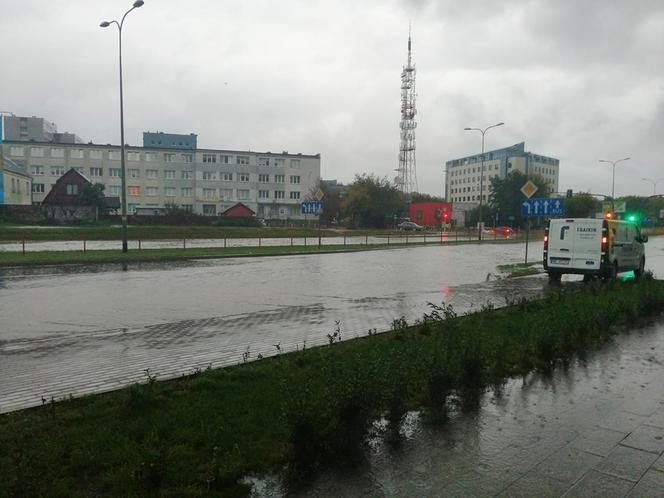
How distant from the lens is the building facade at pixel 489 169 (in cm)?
15100

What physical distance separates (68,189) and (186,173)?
28865mm

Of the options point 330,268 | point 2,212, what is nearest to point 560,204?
point 330,268

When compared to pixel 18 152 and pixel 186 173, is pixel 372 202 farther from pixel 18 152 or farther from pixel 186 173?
pixel 18 152

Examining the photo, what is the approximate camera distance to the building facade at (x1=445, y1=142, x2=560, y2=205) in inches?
5945

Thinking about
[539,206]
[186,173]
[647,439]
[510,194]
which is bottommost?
[647,439]

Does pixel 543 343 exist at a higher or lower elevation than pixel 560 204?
lower

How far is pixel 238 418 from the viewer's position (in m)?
4.79

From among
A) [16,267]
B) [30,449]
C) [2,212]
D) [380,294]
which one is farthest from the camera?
[2,212]

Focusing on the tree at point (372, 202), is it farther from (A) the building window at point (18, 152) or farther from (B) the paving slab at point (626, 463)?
(B) the paving slab at point (626, 463)

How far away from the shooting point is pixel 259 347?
8102 millimetres

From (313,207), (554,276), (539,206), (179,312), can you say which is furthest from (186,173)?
(179,312)

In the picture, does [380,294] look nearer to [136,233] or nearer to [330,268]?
[330,268]

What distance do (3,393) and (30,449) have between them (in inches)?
83.6

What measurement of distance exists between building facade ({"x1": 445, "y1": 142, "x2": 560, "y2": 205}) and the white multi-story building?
58.6 metres
